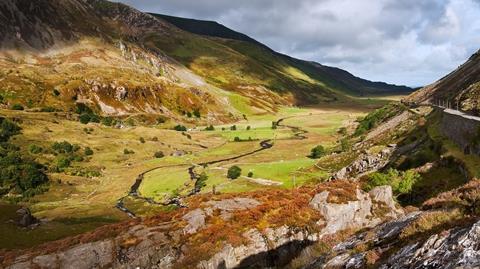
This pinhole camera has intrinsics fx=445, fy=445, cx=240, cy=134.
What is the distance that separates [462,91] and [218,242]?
106 metres

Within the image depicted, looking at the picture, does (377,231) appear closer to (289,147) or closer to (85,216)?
(85,216)

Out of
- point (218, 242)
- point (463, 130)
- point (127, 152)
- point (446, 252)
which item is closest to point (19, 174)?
point (127, 152)

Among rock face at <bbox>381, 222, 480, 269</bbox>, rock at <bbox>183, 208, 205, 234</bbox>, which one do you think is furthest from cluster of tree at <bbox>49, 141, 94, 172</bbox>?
rock face at <bbox>381, 222, 480, 269</bbox>

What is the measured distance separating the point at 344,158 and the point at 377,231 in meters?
95.2

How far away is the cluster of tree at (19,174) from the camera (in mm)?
140250

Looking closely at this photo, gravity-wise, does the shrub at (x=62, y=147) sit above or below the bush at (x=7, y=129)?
below

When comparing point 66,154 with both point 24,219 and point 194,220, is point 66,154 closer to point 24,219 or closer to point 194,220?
point 24,219

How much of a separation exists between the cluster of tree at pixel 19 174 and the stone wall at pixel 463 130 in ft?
389

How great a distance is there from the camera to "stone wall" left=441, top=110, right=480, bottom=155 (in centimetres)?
6425

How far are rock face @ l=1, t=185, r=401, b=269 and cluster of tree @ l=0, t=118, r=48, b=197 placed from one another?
10589 centimetres

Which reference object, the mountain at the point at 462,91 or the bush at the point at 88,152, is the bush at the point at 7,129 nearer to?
the bush at the point at 88,152

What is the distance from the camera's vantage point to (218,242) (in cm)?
3878

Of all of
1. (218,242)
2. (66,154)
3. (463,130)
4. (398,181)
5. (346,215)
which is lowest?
(66,154)

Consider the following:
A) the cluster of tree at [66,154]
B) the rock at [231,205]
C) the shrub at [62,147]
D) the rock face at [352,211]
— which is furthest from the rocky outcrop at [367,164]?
the shrub at [62,147]
